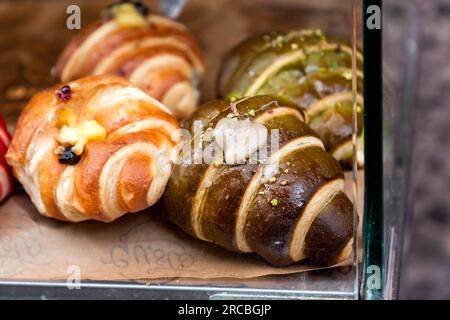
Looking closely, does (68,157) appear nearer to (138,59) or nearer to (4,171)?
(4,171)

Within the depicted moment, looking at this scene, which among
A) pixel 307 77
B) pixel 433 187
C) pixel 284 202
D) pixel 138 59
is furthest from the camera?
pixel 433 187

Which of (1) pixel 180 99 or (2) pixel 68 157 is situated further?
(1) pixel 180 99

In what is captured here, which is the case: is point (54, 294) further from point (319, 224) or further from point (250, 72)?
point (250, 72)

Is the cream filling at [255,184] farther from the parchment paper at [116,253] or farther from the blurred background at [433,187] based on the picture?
the blurred background at [433,187]

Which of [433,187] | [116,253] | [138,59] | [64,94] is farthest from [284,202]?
[433,187]

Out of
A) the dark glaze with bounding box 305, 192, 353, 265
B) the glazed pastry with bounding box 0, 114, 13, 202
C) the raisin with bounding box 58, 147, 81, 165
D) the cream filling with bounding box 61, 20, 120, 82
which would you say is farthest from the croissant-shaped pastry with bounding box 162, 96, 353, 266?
the cream filling with bounding box 61, 20, 120, 82

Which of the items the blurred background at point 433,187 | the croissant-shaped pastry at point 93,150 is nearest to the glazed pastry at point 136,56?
the croissant-shaped pastry at point 93,150
